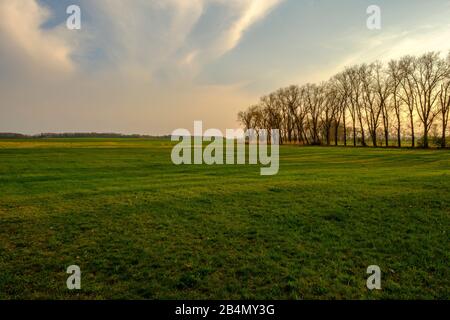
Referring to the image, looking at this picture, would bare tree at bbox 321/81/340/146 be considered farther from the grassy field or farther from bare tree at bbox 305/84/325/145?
the grassy field

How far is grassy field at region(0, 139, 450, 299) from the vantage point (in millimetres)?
6289

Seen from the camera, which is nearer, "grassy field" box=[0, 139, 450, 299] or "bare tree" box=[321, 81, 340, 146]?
"grassy field" box=[0, 139, 450, 299]

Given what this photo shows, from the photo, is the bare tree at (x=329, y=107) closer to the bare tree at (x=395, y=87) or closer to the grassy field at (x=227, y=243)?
the bare tree at (x=395, y=87)

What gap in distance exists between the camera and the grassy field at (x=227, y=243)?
20.6 feet

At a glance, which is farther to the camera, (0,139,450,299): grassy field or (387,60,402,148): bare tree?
(387,60,402,148): bare tree

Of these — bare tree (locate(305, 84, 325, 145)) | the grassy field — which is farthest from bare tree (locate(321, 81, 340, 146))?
the grassy field

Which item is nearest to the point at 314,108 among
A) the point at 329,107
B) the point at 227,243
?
the point at 329,107

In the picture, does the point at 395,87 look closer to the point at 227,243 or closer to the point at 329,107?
the point at 329,107

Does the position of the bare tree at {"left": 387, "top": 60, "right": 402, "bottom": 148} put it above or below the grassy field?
above

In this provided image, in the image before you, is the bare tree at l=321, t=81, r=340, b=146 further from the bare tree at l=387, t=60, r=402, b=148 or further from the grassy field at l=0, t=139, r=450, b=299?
the grassy field at l=0, t=139, r=450, b=299

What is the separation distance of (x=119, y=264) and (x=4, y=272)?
2700mm

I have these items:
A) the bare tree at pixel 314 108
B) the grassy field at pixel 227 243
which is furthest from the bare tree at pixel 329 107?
the grassy field at pixel 227 243

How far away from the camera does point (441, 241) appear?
878 centimetres

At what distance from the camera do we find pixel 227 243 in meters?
8.88
